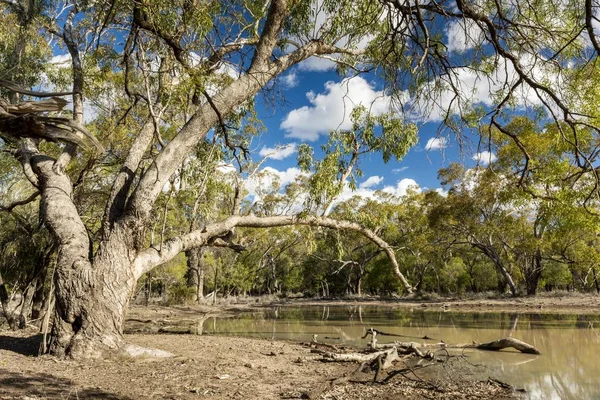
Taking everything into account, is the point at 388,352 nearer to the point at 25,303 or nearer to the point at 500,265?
the point at 25,303

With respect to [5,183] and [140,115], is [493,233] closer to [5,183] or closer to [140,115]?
[140,115]

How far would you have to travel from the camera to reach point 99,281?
20.5 ft

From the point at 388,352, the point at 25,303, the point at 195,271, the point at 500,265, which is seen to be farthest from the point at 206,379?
the point at 500,265

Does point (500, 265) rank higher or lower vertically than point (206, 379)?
higher

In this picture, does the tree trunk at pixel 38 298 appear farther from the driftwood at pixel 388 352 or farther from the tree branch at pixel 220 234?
the driftwood at pixel 388 352

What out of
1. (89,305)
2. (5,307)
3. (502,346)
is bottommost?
(502,346)

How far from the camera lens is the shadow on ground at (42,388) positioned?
4.13 m

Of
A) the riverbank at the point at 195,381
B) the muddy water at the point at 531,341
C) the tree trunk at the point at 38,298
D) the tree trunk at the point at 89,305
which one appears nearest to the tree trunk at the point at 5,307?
the tree trunk at the point at 38,298

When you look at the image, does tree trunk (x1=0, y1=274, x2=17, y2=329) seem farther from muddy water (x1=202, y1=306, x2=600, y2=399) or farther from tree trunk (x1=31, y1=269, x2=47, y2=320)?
muddy water (x1=202, y1=306, x2=600, y2=399)

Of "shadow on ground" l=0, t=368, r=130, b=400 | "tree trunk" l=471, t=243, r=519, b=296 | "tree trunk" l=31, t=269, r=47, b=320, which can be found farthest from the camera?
"tree trunk" l=471, t=243, r=519, b=296

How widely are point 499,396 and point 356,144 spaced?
597 cm

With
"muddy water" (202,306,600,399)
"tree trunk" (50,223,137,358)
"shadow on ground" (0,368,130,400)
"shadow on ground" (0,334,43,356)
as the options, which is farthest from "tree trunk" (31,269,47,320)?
"shadow on ground" (0,368,130,400)

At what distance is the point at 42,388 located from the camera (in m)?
4.41

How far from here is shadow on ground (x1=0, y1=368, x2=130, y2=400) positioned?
163 inches
